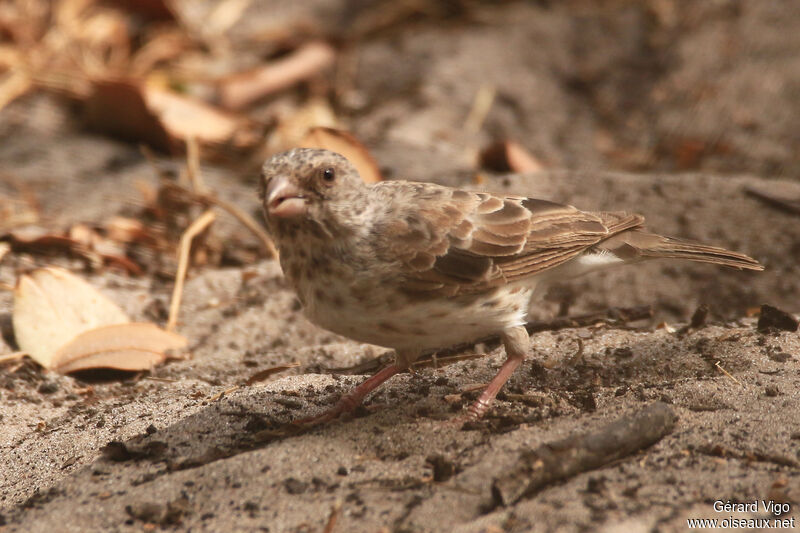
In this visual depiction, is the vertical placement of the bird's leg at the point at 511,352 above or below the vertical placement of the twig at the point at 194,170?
below

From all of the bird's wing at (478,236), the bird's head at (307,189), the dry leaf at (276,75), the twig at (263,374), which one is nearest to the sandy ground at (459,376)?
the twig at (263,374)

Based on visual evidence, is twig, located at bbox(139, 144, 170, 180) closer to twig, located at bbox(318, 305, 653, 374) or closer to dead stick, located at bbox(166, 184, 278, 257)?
dead stick, located at bbox(166, 184, 278, 257)

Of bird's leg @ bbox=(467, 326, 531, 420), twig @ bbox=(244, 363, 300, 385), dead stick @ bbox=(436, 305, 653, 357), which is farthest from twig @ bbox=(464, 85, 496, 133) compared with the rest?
bird's leg @ bbox=(467, 326, 531, 420)

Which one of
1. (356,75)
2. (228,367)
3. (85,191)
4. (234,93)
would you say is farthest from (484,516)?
(356,75)

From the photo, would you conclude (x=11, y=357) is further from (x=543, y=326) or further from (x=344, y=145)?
(x=543, y=326)

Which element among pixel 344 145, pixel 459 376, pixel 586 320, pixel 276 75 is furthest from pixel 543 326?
pixel 276 75

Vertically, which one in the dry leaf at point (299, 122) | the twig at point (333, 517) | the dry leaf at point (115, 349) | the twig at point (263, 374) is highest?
the dry leaf at point (299, 122)

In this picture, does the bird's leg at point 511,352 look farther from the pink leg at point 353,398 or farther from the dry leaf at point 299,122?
the dry leaf at point 299,122

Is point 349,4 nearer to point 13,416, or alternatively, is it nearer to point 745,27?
point 745,27
